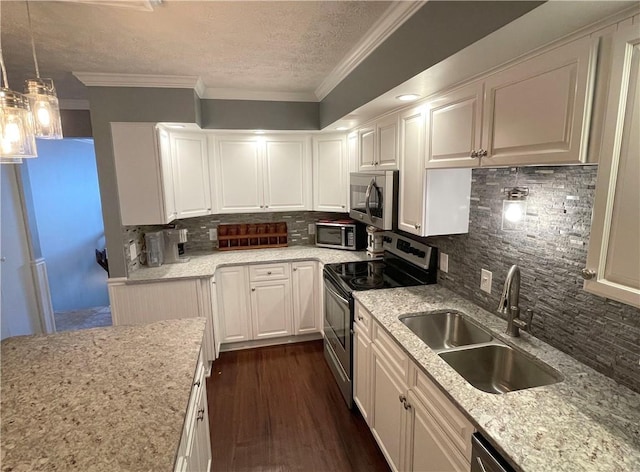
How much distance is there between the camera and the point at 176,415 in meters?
1.14

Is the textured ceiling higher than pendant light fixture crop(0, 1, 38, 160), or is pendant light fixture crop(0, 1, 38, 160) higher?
the textured ceiling

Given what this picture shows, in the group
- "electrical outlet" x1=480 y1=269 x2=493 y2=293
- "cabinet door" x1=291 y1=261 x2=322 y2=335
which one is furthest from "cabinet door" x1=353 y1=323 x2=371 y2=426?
"cabinet door" x1=291 y1=261 x2=322 y2=335


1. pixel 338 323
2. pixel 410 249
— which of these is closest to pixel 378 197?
pixel 410 249

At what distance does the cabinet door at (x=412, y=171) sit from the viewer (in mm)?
2004

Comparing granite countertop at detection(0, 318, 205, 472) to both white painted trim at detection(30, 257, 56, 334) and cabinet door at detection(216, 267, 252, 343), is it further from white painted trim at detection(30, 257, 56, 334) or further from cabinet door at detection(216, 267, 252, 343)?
white painted trim at detection(30, 257, 56, 334)

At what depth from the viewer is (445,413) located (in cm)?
130

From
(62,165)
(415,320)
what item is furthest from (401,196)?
(62,165)

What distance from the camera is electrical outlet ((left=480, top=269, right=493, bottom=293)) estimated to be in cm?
189

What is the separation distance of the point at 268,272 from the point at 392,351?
1.78 meters

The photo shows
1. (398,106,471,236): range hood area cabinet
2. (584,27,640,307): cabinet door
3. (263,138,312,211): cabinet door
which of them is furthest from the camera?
(263,138,312,211): cabinet door

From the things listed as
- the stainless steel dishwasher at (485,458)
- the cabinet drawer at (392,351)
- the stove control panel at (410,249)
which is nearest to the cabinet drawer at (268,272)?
the stove control panel at (410,249)

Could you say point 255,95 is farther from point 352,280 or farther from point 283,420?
point 283,420

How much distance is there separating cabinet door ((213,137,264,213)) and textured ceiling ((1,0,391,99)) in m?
0.80

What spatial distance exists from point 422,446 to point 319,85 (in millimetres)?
2700
